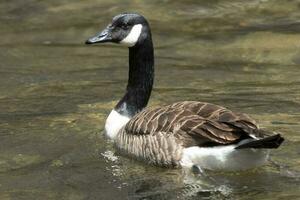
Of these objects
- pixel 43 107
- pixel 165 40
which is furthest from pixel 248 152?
pixel 165 40

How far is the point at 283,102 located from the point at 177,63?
3013 millimetres

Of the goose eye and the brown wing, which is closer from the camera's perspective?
the brown wing

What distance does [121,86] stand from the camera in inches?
482

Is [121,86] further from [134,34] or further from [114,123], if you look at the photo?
[134,34]

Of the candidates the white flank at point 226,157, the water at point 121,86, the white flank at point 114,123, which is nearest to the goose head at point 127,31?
the white flank at point 114,123

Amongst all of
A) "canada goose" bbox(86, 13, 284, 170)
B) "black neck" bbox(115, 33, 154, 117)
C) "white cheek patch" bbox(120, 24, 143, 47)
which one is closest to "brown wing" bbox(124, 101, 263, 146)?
"canada goose" bbox(86, 13, 284, 170)

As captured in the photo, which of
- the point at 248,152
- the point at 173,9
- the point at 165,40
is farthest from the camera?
the point at 173,9

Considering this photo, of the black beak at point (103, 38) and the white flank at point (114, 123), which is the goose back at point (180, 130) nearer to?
the white flank at point (114, 123)

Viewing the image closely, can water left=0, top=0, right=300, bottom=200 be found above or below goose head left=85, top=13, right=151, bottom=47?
below

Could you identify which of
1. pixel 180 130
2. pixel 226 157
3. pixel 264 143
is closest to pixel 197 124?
pixel 180 130

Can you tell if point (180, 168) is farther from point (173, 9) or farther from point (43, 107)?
point (173, 9)

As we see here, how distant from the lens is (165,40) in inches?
591

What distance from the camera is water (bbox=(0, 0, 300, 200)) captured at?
26.8 ft

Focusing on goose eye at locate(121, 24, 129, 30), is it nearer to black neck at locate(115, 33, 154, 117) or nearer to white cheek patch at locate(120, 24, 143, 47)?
white cheek patch at locate(120, 24, 143, 47)
